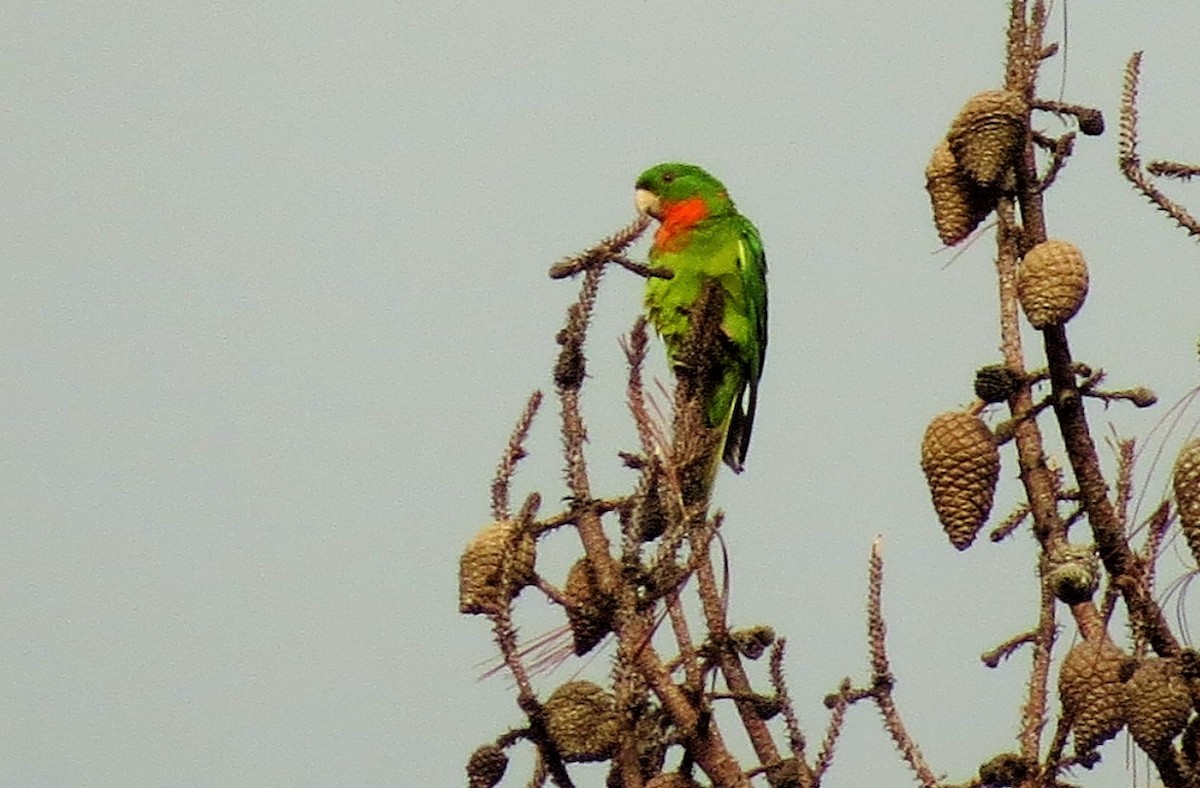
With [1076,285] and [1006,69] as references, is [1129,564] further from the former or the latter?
[1006,69]

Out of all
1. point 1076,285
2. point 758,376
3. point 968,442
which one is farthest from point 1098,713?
point 758,376

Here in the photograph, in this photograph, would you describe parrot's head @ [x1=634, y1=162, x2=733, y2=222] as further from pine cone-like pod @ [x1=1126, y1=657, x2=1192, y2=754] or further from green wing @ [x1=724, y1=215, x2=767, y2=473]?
pine cone-like pod @ [x1=1126, y1=657, x2=1192, y2=754]

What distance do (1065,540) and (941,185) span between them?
449 mm

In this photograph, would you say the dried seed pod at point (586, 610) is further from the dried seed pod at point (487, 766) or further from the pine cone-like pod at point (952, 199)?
the pine cone-like pod at point (952, 199)

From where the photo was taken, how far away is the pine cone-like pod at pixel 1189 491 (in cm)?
150

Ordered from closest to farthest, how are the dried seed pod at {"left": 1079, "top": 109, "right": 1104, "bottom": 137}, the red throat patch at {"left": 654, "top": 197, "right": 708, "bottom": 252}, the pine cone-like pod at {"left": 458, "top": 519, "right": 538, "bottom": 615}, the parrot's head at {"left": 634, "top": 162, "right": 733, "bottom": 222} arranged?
the pine cone-like pod at {"left": 458, "top": 519, "right": 538, "bottom": 615}
the dried seed pod at {"left": 1079, "top": 109, "right": 1104, "bottom": 137}
the red throat patch at {"left": 654, "top": 197, "right": 708, "bottom": 252}
the parrot's head at {"left": 634, "top": 162, "right": 733, "bottom": 222}

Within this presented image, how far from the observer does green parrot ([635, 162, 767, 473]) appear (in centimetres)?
365

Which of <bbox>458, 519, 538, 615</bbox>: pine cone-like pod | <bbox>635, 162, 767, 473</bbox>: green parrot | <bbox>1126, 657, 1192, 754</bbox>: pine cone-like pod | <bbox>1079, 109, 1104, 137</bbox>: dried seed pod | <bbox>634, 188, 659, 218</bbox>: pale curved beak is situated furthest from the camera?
<bbox>634, 188, 659, 218</bbox>: pale curved beak

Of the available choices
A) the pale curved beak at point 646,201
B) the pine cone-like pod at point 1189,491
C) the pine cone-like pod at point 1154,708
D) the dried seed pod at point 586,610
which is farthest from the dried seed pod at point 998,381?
the pale curved beak at point 646,201

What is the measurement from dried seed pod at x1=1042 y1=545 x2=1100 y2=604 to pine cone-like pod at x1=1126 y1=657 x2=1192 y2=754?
9 cm

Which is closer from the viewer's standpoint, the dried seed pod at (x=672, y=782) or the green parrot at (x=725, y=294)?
the dried seed pod at (x=672, y=782)

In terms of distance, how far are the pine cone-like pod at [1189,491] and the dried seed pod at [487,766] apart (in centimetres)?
74

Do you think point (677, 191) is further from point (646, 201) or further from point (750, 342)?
point (750, 342)

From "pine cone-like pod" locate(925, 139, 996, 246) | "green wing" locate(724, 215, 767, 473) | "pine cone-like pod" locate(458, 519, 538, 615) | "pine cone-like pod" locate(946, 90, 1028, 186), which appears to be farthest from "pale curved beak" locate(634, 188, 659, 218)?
"pine cone-like pod" locate(458, 519, 538, 615)
